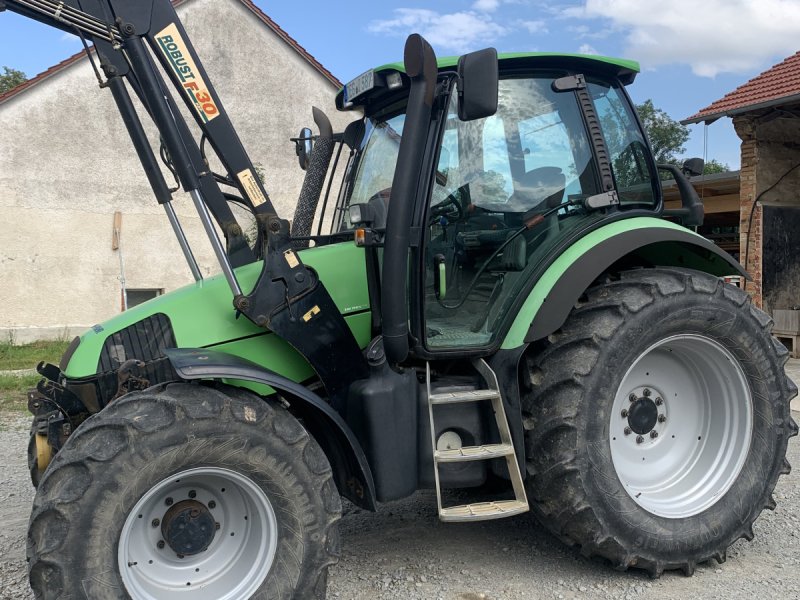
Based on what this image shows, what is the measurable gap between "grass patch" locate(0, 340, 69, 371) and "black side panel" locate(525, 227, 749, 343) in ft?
28.8

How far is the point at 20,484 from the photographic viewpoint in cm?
509

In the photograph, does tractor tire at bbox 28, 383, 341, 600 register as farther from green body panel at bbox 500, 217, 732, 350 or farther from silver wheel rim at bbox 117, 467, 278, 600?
green body panel at bbox 500, 217, 732, 350

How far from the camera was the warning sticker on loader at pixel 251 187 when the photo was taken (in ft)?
10.7

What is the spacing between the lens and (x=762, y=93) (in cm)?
1018

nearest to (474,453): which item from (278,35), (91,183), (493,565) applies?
(493,565)

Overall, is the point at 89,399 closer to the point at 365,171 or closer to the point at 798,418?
the point at 365,171

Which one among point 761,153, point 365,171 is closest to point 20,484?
point 365,171

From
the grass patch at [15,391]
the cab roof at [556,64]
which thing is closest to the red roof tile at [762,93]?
the cab roof at [556,64]

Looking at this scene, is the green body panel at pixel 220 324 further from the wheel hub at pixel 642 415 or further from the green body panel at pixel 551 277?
the wheel hub at pixel 642 415

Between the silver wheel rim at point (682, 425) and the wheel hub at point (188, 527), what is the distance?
1.95 m

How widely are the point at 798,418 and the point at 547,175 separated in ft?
15.2

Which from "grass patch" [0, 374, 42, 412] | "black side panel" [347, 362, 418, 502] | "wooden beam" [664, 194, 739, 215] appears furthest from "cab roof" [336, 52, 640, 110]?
"wooden beam" [664, 194, 739, 215]

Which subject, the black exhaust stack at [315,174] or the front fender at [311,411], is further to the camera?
the black exhaust stack at [315,174]

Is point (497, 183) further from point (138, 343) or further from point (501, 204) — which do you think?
point (138, 343)
